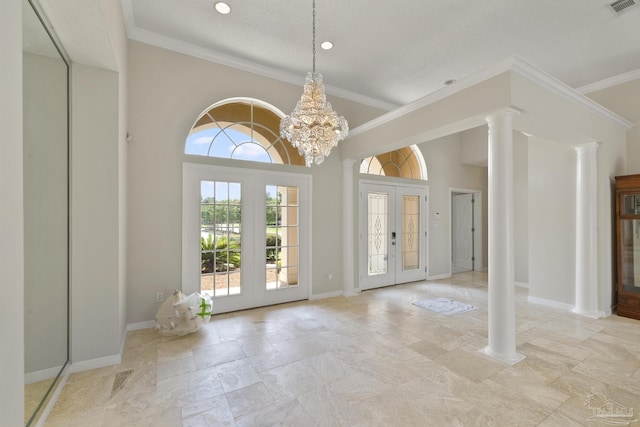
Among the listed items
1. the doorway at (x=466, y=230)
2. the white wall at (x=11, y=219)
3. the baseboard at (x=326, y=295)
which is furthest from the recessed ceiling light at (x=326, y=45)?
the doorway at (x=466, y=230)

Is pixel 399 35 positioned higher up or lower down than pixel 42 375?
higher up

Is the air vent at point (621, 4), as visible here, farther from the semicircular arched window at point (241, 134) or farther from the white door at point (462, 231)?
the white door at point (462, 231)

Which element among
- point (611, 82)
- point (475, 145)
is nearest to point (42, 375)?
point (611, 82)

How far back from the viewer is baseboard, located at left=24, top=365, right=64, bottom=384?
1861 millimetres

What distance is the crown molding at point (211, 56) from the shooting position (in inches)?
135

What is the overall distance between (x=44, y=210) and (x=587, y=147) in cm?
619

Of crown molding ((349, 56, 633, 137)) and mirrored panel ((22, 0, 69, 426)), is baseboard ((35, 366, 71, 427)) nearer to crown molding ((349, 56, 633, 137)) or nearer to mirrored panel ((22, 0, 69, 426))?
mirrored panel ((22, 0, 69, 426))

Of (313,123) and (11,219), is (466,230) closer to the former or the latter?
(313,123)

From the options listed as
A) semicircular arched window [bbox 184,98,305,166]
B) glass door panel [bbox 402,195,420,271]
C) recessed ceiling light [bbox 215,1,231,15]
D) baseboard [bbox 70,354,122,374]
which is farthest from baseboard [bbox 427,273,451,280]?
recessed ceiling light [bbox 215,1,231,15]

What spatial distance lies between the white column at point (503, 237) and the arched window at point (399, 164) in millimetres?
2805

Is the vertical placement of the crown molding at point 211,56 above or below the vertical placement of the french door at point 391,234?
above

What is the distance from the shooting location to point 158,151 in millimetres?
3646

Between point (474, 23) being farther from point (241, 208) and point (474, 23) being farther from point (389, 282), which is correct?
point (389, 282)

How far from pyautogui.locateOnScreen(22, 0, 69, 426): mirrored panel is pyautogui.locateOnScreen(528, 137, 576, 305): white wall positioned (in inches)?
239
